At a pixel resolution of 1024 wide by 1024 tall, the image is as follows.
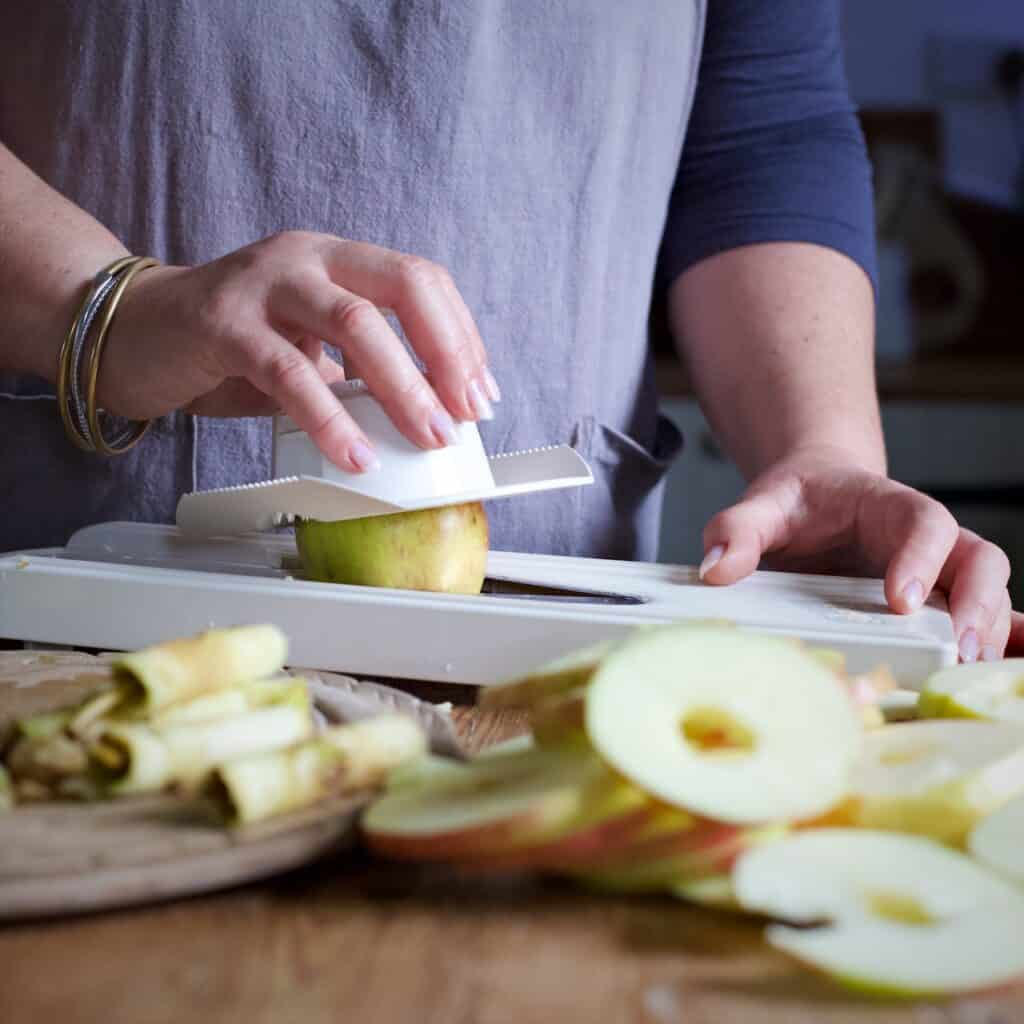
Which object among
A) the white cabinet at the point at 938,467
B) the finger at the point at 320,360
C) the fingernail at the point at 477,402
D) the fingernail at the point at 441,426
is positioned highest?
the finger at the point at 320,360

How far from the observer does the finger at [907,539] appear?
880 mm

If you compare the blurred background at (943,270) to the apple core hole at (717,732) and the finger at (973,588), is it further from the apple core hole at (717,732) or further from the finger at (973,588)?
the apple core hole at (717,732)

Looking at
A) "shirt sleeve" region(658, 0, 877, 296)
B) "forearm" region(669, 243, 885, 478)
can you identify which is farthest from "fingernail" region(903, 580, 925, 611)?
"shirt sleeve" region(658, 0, 877, 296)

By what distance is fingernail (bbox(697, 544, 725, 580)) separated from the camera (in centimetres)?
93

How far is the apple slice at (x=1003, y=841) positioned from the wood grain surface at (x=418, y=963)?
0.18ft

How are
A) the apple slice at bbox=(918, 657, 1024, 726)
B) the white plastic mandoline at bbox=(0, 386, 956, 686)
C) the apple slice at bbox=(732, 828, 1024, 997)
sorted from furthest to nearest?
the white plastic mandoline at bbox=(0, 386, 956, 686) → the apple slice at bbox=(918, 657, 1024, 726) → the apple slice at bbox=(732, 828, 1024, 997)

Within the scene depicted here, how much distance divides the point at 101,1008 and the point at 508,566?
1.91 ft

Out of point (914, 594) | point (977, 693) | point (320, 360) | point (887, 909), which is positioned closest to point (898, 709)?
point (977, 693)

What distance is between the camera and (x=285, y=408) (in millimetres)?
869

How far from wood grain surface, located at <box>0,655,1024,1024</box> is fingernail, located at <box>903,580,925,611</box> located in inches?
16.9

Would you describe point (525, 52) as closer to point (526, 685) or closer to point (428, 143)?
point (428, 143)

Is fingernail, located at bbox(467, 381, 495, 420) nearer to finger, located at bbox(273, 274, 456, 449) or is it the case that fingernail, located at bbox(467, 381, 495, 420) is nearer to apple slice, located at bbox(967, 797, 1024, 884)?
finger, located at bbox(273, 274, 456, 449)

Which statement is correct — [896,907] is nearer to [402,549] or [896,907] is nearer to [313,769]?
[313,769]

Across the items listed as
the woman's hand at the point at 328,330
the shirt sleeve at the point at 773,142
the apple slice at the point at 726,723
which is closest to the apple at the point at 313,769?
the apple slice at the point at 726,723
